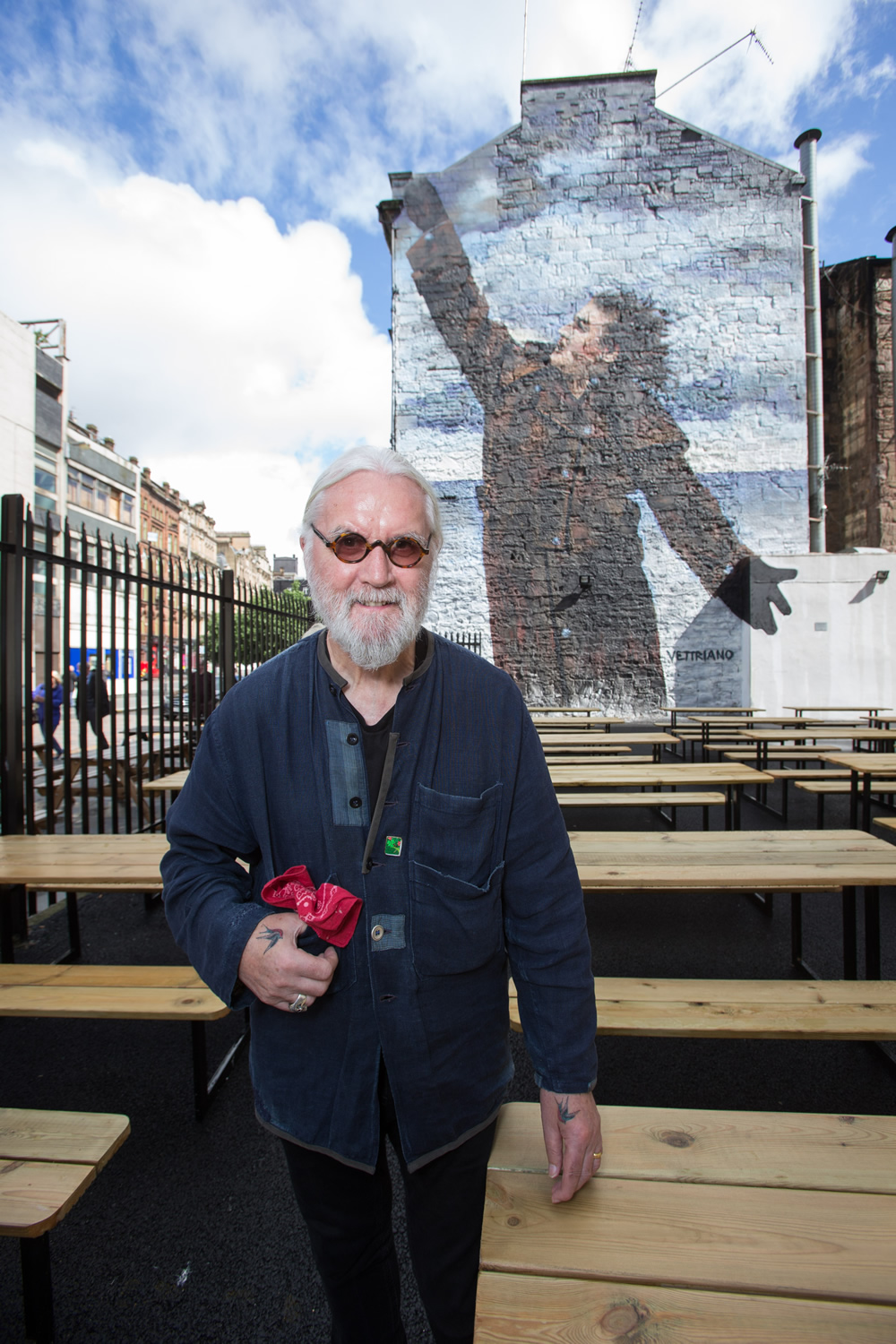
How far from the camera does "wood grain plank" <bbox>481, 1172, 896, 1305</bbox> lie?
3.26 feet

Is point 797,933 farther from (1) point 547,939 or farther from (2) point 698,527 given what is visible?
(2) point 698,527

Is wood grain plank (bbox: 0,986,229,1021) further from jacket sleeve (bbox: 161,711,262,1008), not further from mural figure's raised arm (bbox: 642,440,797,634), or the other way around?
mural figure's raised arm (bbox: 642,440,797,634)

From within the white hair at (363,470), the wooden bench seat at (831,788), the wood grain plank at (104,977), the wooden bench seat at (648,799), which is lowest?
the wood grain plank at (104,977)

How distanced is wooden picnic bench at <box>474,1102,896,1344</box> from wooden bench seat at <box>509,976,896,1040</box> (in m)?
0.59

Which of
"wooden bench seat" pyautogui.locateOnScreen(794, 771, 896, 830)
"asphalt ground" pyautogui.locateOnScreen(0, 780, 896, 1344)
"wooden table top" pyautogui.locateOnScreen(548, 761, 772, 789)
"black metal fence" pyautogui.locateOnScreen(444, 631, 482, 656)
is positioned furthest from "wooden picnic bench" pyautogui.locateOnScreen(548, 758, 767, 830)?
"black metal fence" pyautogui.locateOnScreen(444, 631, 482, 656)

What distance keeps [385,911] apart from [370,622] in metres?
0.52

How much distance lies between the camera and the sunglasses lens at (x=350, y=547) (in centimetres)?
129

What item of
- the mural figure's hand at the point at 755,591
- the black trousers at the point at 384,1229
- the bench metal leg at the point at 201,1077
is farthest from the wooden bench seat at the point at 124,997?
the mural figure's hand at the point at 755,591

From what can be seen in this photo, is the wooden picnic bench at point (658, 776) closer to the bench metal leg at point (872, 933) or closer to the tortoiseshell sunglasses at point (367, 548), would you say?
the bench metal leg at point (872, 933)

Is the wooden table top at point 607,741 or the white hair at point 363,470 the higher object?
the white hair at point 363,470

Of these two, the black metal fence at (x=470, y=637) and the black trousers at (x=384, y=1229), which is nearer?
the black trousers at (x=384, y=1229)

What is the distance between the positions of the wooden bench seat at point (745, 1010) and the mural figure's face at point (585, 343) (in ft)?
43.3

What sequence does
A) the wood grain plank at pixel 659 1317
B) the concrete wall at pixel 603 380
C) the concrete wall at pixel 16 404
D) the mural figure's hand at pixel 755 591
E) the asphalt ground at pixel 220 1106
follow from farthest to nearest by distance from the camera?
the concrete wall at pixel 16 404 → the concrete wall at pixel 603 380 → the mural figure's hand at pixel 755 591 → the asphalt ground at pixel 220 1106 → the wood grain plank at pixel 659 1317

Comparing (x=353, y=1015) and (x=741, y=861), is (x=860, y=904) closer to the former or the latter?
(x=741, y=861)
